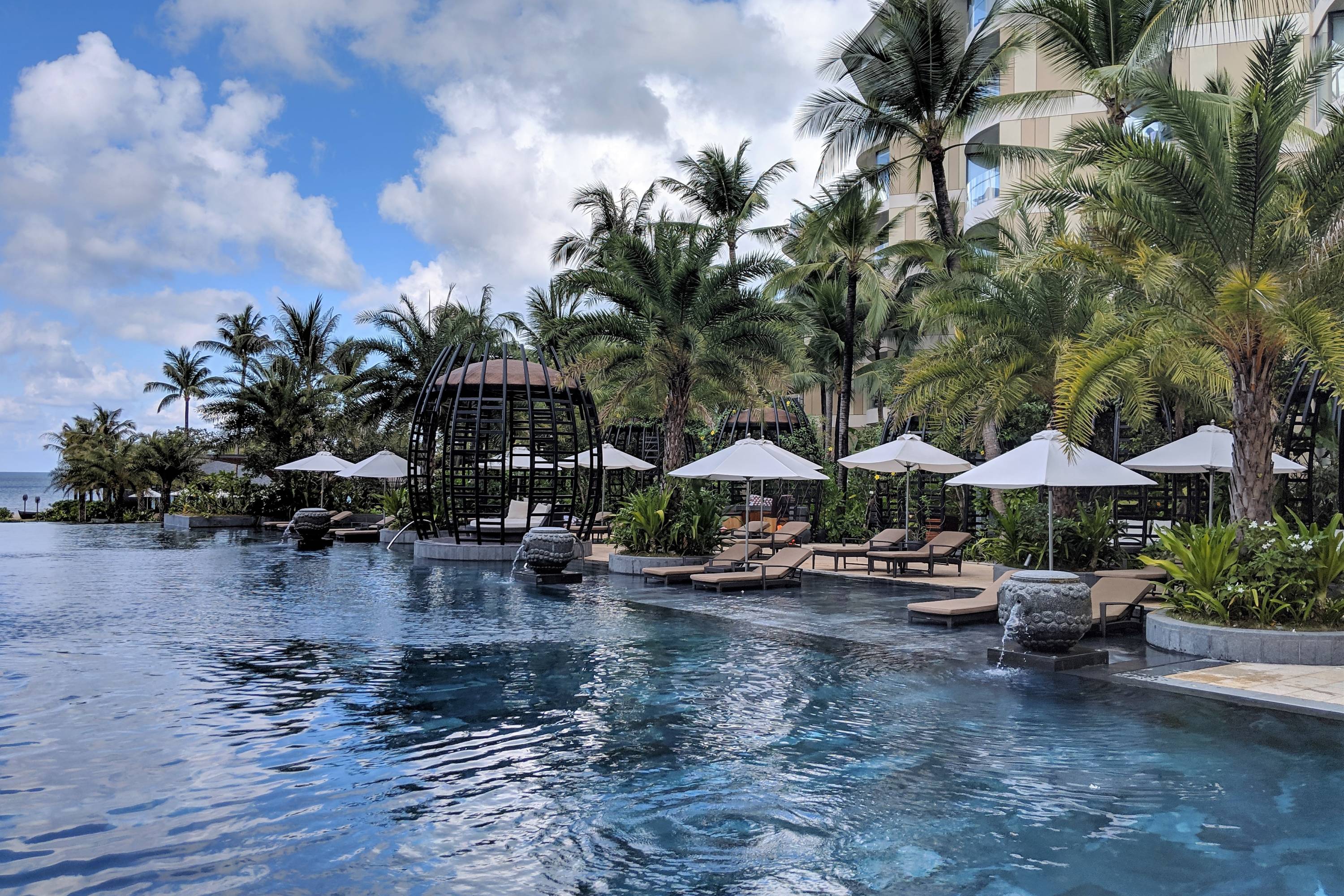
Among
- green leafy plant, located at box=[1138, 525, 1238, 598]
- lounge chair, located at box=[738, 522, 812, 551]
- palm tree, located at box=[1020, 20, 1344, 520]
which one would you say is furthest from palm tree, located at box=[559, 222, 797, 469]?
green leafy plant, located at box=[1138, 525, 1238, 598]

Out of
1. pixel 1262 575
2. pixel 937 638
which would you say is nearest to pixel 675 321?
pixel 937 638

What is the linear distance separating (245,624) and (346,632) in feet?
4.79

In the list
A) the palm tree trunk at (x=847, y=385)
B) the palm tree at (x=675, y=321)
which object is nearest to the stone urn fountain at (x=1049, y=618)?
the palm tree at (x=675, y=321)

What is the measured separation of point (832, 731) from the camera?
24.0ft

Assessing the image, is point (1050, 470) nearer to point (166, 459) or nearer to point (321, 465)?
point (321, 465)

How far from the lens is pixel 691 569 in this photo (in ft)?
58.2

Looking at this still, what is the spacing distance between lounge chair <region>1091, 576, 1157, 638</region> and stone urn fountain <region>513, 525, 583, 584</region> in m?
8.30

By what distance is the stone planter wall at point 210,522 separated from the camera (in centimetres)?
3484

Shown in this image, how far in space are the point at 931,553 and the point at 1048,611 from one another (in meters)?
8.71

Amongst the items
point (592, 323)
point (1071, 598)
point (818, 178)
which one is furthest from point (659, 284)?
point (1071, 598)

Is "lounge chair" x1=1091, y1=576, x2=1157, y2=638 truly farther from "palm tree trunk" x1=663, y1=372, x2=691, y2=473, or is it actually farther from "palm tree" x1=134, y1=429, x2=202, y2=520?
"palm tree" x1=134, y1=429, x2=202, y2=520

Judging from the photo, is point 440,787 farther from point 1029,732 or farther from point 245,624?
point 245,624

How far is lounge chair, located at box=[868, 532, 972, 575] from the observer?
18.2 metres

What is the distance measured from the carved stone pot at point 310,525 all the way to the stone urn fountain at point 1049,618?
19839mm
